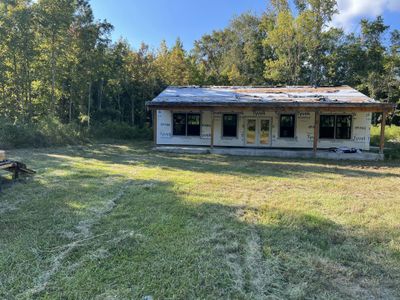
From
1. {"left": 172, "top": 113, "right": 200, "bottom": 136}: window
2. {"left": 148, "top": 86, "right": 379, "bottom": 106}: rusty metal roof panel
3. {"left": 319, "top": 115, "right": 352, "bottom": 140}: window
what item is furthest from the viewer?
{"left": 172, "top": 113, "right": 200, "bottom": 136}: window

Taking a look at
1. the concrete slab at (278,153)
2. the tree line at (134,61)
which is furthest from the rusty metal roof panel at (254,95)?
the tree line at (134,61)

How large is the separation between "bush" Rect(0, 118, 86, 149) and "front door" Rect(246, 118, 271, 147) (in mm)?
8952

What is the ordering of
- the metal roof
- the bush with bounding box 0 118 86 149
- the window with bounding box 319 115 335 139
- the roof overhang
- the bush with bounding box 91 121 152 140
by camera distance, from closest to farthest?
the roof overhang → the metal roof → the bush with bounding box 0 118 86 149 → the window with bounding box 319 115 335 139 → the bush with bounding box 91 121 152 140

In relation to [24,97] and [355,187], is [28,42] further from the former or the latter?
[355,187]

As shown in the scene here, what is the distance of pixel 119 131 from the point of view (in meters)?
19.5

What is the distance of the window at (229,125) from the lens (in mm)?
15070

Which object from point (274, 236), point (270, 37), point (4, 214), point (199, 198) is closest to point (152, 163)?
point (199, 198)

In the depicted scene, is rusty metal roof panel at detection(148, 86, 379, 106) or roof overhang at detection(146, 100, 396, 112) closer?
roof overhang at detection(146, 100, 396, 112)

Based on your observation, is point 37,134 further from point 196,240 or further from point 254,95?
point 196,240

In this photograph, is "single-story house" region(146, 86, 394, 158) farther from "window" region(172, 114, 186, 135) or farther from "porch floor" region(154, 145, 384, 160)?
"porch floor" region(154, 145, 384, 160)

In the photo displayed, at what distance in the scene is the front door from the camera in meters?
14.8

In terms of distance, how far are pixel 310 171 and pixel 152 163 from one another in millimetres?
5043

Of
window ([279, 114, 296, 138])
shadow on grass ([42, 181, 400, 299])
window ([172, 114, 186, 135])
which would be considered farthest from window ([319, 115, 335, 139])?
shadow on grass ([42, 181, 400, 299])

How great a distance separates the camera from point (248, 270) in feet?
9.68
